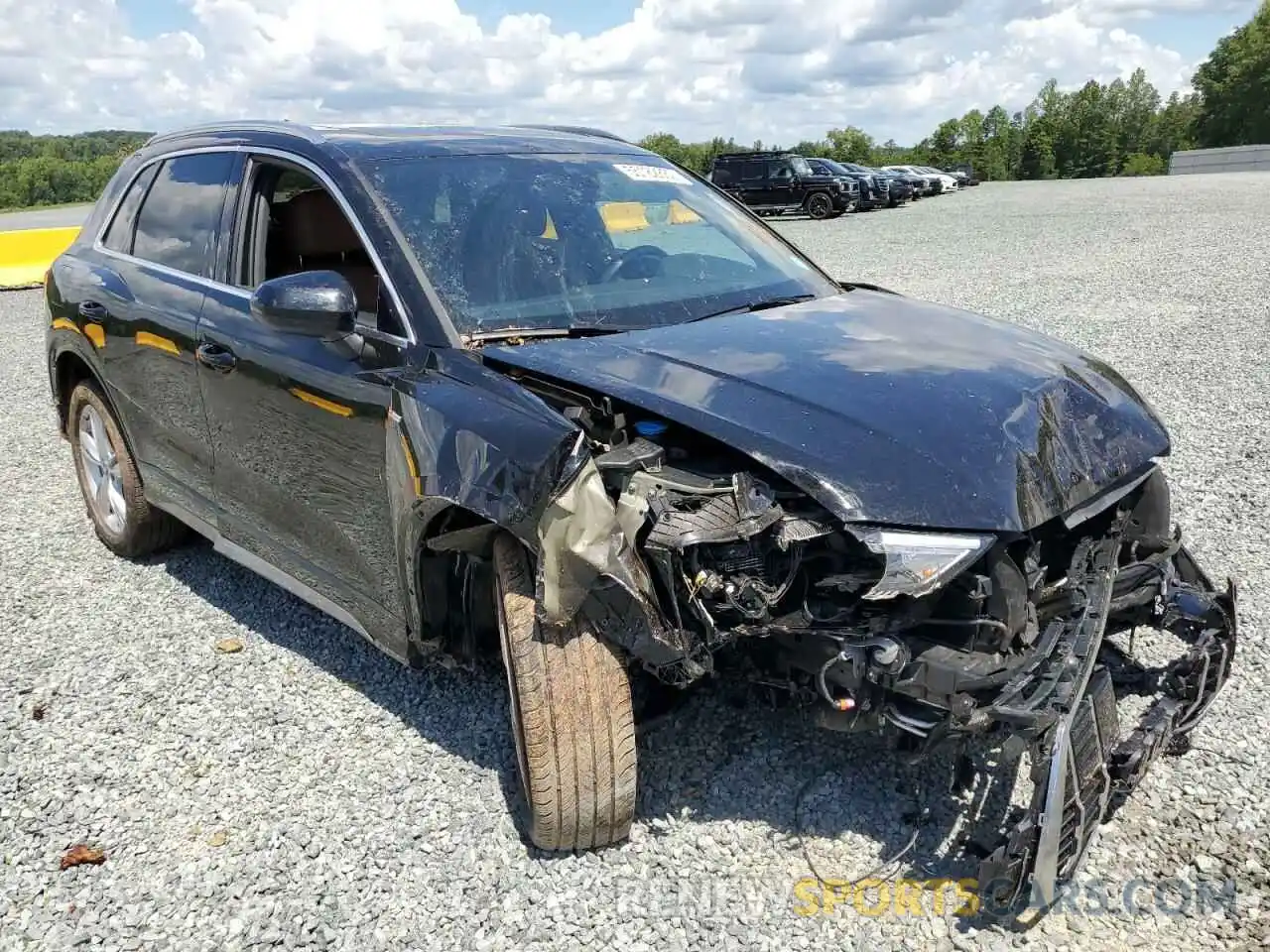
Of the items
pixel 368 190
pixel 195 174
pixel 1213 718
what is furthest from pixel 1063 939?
pixel 195 174

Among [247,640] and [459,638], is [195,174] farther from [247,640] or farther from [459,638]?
[459,638]

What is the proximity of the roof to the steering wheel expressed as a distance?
0.60m

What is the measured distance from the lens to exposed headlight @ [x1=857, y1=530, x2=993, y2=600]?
2354 millimetres

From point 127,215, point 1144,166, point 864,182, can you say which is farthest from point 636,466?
point 1144,166

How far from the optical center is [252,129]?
413cm

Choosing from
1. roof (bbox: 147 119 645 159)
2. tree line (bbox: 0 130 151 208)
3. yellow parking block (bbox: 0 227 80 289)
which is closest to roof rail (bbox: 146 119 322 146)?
roof (bbox: 147 119 645 159)

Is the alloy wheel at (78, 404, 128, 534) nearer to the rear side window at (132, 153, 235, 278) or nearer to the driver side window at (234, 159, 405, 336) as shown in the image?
the rear side window at (132, 153, 235, 278)

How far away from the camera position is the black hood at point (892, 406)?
2492 mm

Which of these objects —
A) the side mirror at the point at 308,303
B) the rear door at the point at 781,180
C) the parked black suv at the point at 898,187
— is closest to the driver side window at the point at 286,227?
the side mirror at the point at 308,303

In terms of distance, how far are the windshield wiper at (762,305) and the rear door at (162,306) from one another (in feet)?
6.35

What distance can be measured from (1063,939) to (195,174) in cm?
410

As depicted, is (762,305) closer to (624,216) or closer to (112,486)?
(624,216)

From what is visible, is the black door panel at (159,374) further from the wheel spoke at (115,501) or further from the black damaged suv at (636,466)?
the wheel spoke at (115,501)

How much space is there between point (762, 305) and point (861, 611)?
149cm
